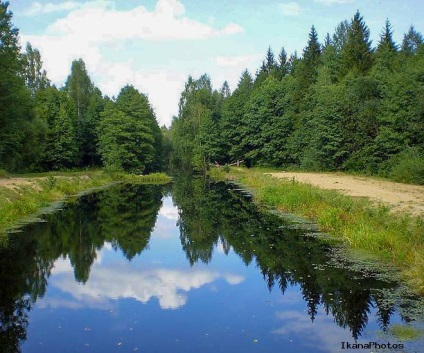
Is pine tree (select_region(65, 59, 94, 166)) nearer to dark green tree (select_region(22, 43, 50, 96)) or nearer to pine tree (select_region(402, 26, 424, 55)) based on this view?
dark green tree (select_region(22, 43, 50, 96))

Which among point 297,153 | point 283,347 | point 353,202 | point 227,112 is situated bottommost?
point 283,347

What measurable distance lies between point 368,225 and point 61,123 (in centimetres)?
5679

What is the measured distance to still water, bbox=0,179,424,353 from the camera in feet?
30.3

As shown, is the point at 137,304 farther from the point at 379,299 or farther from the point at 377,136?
the point at 377,136

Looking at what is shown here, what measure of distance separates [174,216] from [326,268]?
1573 cm

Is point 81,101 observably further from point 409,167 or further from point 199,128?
point 409,167

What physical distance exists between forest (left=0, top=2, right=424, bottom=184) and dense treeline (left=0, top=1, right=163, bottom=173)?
0.55 ft

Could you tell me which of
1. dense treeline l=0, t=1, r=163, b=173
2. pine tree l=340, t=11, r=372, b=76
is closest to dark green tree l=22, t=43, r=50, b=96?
dense treeline l=0, t=1, r=163, b=173

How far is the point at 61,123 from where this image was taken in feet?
212

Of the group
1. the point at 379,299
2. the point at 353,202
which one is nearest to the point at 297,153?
the point at 353,202

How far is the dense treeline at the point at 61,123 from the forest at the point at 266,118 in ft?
0.55

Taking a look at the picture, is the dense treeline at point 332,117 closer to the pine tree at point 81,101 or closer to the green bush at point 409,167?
the green bush at point 409,167

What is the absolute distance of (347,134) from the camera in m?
48.0

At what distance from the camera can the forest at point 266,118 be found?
39.8m
